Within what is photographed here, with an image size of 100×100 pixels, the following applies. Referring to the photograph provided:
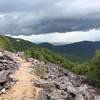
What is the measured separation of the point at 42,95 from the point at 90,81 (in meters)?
50.5

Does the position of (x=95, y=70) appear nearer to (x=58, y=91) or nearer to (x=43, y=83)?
(x=43, y=83)

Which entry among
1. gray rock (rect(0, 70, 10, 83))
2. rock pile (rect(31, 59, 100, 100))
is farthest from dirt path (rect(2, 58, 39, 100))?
gray rock (rect(0, 70, 10, 83))

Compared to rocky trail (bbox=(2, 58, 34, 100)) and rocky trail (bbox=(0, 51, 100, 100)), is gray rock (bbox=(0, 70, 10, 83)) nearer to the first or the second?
rocky trail (bbox=(0, 51, 100, 100))

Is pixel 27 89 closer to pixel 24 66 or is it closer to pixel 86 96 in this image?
pixel 86 96

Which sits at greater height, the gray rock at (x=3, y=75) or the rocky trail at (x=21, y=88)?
the gray rock at (x=3, y=75)

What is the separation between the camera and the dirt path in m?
79.4

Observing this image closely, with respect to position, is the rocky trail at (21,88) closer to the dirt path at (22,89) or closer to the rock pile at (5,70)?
the dirt path at (22,89)

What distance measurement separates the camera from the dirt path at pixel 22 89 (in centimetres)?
7940

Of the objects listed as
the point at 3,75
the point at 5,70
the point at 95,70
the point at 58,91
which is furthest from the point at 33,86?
the point at 95,70

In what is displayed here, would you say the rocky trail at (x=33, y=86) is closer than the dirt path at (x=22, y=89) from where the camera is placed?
No

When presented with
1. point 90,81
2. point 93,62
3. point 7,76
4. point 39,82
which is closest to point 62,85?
point 39,82

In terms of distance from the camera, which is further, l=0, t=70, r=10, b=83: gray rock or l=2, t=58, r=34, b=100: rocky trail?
l=0, t=70, r=10, b=83: gray rock

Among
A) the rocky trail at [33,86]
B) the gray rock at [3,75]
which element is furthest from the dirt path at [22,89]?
the gray rock at [3,75]

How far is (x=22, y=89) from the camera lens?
83875 mm
